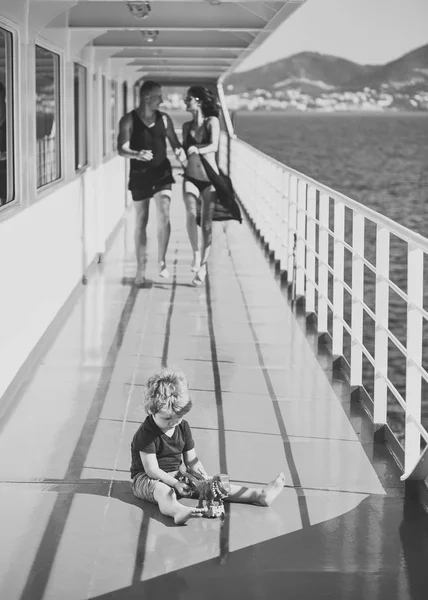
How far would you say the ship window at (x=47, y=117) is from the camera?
21.1 ft

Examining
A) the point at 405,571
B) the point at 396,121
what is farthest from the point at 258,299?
the point at 396,121

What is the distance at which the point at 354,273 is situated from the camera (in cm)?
496

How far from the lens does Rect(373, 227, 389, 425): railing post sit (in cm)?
418

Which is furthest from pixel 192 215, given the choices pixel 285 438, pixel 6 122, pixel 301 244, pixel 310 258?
pixel 285 438

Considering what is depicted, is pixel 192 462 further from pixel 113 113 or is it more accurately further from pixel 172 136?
pixel 113 113

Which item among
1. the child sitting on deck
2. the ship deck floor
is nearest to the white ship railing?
the ship deck floor

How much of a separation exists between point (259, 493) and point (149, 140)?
4543 millimetres

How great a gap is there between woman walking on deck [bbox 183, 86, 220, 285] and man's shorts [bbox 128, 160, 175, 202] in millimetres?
222

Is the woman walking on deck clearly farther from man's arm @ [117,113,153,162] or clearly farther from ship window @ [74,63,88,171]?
ship window @ [74,63,88,171]

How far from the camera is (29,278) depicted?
534 centimetres

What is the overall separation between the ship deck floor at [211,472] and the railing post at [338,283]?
0.16 metres

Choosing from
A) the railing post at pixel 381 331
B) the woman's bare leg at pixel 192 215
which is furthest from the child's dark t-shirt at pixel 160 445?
the woman's bare leg at pixel 192 215

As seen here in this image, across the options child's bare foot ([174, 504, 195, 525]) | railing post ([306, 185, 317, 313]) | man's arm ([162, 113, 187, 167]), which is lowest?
child's bare foot ([174, 504, 195, 525])

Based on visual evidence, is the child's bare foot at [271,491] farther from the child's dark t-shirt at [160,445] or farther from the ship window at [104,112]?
the ship window at [104,112]
